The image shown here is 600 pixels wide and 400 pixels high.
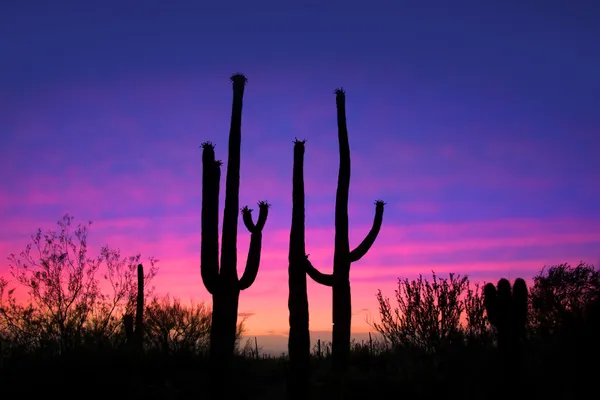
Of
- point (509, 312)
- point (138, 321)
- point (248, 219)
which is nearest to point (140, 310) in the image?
point (138, 321)

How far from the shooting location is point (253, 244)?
1836cm

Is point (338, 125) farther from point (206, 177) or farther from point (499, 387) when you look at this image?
point (499, 387)

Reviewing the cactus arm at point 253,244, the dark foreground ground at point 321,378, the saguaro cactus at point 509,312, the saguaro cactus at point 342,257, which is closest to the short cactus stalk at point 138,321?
the dark foreground ground at point 321,378

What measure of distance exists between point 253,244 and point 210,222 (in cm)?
180

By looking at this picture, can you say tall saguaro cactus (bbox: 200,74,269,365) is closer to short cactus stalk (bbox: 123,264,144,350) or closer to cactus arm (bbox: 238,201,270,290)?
cactus arm (bbox: 238,201,270,290)

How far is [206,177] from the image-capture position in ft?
57.0

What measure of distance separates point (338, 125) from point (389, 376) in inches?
330

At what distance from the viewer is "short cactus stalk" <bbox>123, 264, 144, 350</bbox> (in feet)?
72.9

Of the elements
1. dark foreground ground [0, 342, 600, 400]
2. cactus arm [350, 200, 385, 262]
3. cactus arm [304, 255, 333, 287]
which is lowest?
dark foreground ground [0, 342, 600, 400]

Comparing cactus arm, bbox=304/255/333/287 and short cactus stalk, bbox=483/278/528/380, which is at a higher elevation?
cactus arm, bbox=304/255/333/287

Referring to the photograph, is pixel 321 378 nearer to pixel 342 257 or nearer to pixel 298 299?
pixel 298 299

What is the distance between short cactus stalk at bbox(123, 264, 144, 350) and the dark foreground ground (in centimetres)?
378

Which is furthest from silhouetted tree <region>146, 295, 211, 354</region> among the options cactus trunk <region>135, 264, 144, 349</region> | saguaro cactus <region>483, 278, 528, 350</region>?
saguaro cactus <region>483, 278, 528, 350</region>

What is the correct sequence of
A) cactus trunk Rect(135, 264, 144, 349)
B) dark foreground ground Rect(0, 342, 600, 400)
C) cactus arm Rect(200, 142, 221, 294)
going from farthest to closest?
cactus trunk Rect(135, 264, 144, 349) → cactus arm Rect(200, 142, 221, 294) → dark foreground ground Rect(0, 342, 600, 400)
